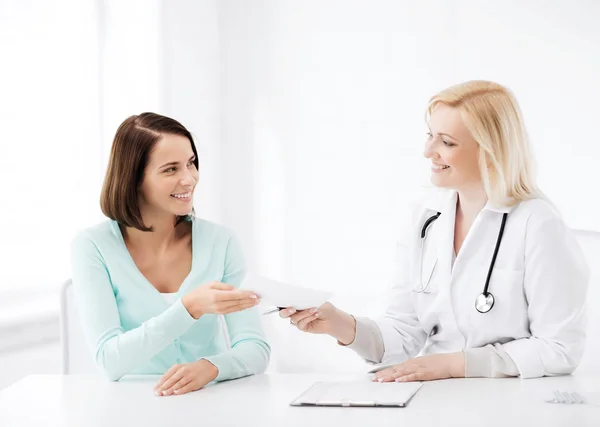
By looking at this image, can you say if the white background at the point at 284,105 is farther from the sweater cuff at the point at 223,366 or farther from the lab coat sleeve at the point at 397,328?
the lab coat sleeve at the point at 397,328

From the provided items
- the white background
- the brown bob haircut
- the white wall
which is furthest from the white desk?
the white wall

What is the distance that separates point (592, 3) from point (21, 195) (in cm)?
252

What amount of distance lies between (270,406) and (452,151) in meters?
0.87

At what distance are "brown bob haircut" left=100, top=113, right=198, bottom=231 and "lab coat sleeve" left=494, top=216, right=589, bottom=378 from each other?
106 cm

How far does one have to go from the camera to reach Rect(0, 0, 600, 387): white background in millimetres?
3131

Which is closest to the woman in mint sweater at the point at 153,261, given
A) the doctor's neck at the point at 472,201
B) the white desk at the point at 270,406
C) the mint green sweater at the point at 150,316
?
the mint green sweater at the point at 150,316

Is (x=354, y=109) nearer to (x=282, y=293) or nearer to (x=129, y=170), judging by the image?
(x=129, y=170)

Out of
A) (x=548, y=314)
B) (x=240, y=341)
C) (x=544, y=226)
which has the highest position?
(x=544, y=226)

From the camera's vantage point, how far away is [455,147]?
2.09 metres

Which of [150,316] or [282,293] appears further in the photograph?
[150,316]

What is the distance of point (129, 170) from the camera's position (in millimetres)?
2203

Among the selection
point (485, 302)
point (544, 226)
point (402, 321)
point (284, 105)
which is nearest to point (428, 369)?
point (485, 302)

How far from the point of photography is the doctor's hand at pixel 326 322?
1.98m

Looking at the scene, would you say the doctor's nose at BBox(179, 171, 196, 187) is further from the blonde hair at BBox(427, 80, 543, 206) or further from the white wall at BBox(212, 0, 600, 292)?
the white wall at BBox(212, 0, 600, 292)
